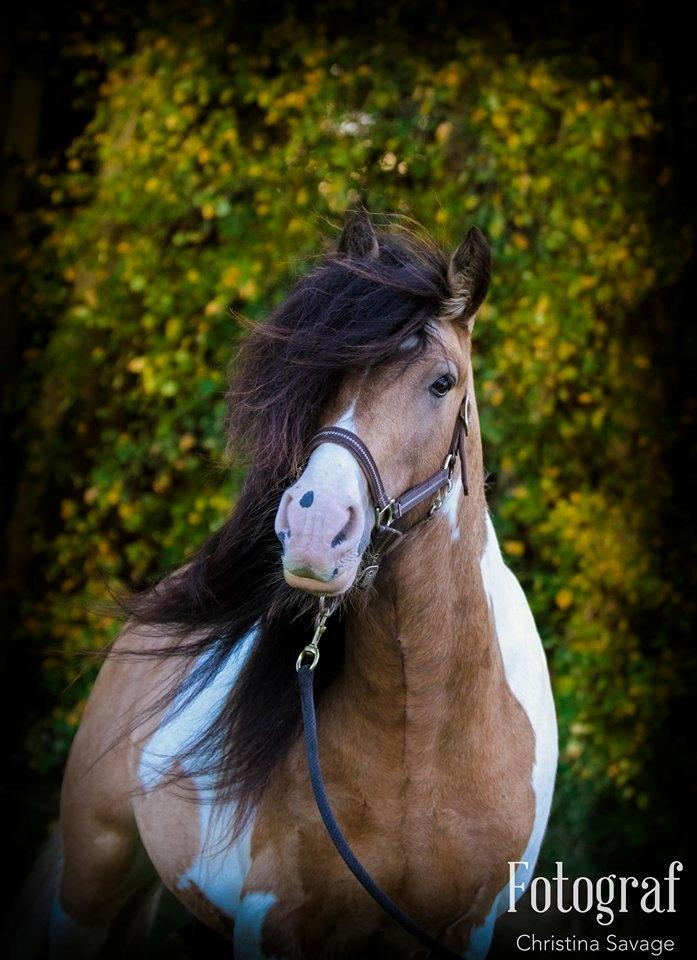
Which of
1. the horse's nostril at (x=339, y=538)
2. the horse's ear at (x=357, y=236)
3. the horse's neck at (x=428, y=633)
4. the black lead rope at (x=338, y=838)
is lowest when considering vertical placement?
the black lead rope at (x=338, y=838)

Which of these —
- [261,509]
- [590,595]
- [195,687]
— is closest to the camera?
[261,509]

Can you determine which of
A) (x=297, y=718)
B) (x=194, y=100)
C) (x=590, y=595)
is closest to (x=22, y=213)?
(x=194, y=100)

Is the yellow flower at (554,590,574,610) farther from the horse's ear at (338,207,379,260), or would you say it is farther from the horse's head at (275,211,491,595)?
the horse's ear at (338,207,379,260)

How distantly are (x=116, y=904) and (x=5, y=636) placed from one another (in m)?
2.45

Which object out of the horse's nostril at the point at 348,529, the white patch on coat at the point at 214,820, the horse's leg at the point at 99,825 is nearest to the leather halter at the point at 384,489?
the horse's nostril at the point at 348,529

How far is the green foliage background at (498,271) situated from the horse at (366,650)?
6.06ft

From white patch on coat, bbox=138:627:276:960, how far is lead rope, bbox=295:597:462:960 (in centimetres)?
32

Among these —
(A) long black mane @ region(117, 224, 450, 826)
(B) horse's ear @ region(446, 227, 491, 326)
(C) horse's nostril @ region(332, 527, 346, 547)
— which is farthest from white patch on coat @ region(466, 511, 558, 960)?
(C) horse's nostril @ region(332, 527, 346, 547)

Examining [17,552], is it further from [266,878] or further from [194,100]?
[266,878]

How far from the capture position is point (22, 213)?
5.04 metres

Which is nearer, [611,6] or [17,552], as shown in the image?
[611,6]

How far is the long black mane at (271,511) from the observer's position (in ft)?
6.13

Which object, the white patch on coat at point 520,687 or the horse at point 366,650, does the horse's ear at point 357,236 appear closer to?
the horse at point 366,650

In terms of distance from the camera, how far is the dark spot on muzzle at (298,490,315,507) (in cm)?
162
